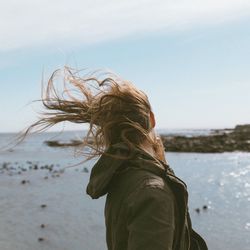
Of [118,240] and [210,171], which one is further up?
[118,240]

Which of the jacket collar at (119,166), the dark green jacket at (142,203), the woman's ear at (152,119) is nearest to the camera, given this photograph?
the dark green jacket at (142,203)

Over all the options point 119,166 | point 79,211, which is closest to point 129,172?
point 119,166

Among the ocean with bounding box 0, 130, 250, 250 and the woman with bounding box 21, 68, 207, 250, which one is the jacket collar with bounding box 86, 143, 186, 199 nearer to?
the woman with bounding box 21, 68, 207, 250

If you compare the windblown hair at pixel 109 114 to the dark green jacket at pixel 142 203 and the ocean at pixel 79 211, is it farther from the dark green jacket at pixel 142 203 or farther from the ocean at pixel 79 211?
the ocean at pixel 79 211

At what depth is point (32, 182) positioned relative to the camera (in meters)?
28.2

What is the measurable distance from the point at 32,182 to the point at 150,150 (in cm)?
2613

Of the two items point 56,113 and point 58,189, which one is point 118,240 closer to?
point 56,113

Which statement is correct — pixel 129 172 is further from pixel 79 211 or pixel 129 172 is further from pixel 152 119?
pixel 79 211

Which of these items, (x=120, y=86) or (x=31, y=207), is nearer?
(x=120, y=86)

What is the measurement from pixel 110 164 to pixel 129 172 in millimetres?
134

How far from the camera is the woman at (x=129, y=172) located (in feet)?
7.45

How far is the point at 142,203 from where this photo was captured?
228cm

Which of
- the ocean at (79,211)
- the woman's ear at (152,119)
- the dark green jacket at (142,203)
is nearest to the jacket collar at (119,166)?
the dark green jacket at (142,203)

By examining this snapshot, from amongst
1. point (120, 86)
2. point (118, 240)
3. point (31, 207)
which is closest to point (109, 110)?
point (120, 86)
